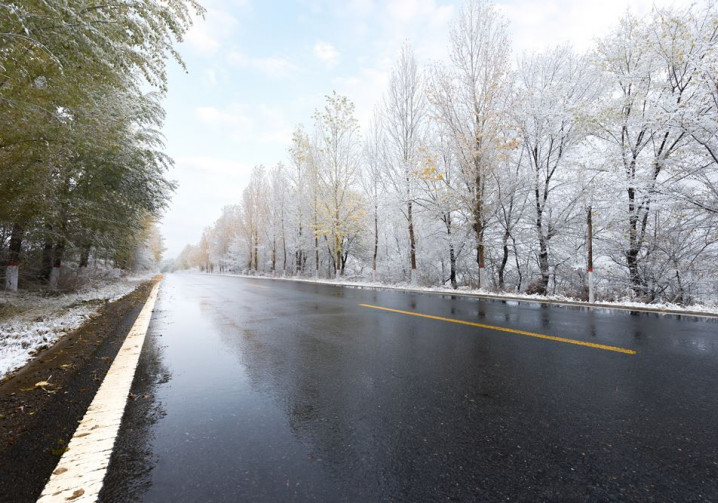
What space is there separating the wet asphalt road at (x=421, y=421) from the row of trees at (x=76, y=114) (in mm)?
4350

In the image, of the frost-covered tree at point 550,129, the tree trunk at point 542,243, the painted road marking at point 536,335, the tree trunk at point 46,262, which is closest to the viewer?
the painted road marking at point 536,335

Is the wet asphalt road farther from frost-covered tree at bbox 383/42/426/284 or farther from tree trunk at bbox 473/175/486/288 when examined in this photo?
frost-covered tree at bbox 383/42/426/284

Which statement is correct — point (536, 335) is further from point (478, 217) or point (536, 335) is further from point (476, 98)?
point (476, 98)

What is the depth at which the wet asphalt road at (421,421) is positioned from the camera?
5.27 feet

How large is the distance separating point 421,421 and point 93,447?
2046mm

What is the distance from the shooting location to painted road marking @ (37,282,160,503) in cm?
153

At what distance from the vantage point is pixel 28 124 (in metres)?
5.29

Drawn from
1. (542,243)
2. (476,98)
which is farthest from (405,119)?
(542,243)

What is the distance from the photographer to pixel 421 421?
2.27 meters

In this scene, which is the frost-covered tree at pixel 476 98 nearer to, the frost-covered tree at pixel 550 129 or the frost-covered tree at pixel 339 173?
the frost-covered tree at pixel 550 129

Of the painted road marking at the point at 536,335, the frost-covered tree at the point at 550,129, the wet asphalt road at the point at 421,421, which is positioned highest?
the frost-covered tree at the point at 550,129

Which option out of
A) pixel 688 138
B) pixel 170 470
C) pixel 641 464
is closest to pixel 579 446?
pixel 641 464

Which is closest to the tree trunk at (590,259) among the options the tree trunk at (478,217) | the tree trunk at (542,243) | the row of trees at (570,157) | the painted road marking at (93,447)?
the row of trees at (570,157)

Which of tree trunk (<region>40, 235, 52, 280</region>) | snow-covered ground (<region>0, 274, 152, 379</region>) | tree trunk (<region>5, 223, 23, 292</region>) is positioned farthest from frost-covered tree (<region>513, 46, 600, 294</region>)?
tree trunk (<region>40, 235, 52, 280</region>)
